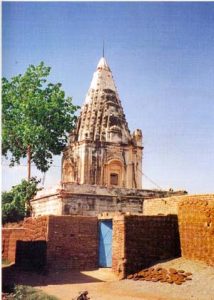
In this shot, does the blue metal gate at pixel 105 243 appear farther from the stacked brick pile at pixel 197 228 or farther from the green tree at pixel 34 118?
the green tree at pixel 34 118

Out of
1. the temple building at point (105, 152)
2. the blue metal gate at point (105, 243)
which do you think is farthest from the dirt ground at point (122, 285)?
the temple building at point (105, 152)

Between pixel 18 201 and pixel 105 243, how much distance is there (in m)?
7.91

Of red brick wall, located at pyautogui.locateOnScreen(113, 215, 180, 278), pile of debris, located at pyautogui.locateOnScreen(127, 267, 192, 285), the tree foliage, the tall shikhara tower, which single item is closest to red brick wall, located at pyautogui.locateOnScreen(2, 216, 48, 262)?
red brick wall, located at pyautogui.locateOnScreen(113, 215, 180, 278)

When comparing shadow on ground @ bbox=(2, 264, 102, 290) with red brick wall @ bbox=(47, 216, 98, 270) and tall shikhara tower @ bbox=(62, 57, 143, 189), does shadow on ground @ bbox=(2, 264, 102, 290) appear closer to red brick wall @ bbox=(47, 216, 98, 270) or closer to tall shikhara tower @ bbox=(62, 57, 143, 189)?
red brick wall @ bbox=(47, 216, 98, 270)

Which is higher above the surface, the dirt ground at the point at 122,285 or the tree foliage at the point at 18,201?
the tree foliage at the point at 18,201

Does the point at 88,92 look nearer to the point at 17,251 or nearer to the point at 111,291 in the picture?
the point at 17,251

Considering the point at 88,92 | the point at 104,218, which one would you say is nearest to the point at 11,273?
the point at 104,218

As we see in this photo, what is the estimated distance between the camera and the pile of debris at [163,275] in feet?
29.7

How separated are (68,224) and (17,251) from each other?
2.27 meters

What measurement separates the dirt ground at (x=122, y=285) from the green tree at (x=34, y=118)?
32.1 ft

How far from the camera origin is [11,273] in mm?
11266

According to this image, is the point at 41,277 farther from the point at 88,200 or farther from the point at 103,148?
the point at 103,148

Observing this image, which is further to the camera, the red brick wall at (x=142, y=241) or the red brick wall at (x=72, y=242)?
the red brick wall at (x=72, y=242)

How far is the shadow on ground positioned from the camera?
10127 mm
